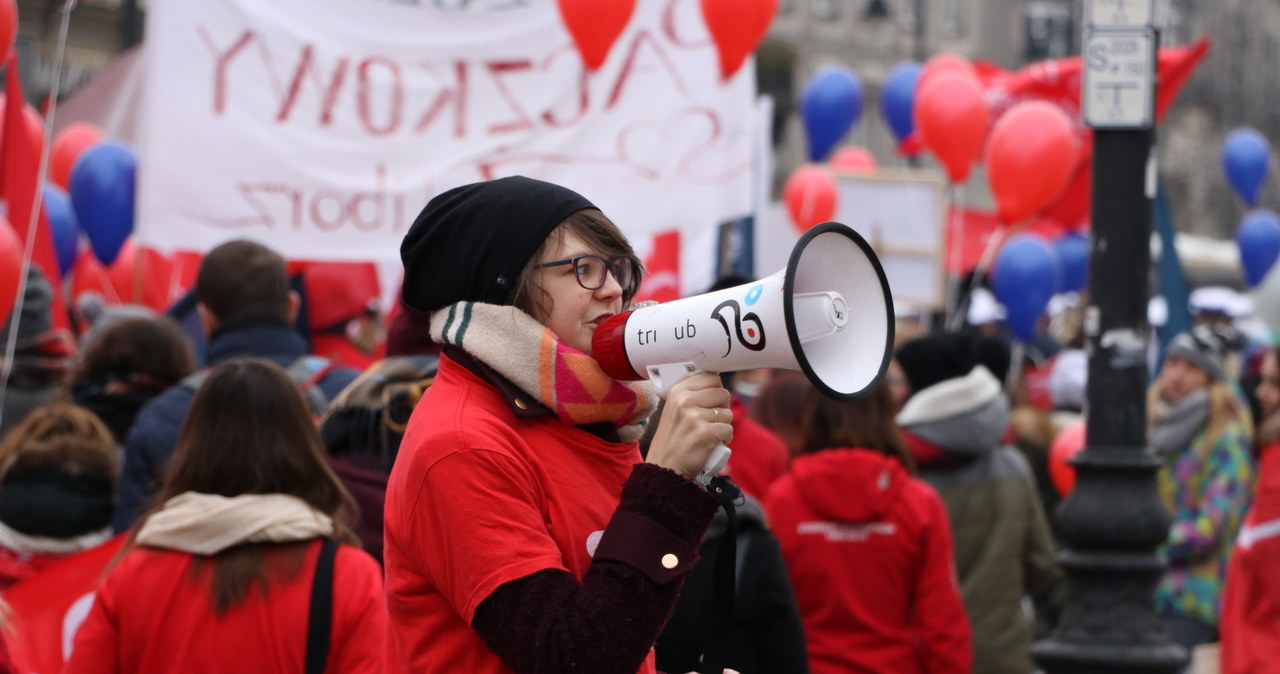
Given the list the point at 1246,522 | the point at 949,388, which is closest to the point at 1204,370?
the point at 1246,522

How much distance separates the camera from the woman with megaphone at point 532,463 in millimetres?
2121

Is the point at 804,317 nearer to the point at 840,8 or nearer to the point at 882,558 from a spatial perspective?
the point at 882,558

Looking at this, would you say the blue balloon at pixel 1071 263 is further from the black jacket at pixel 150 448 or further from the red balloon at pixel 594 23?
the black jacket at pixel 150 448

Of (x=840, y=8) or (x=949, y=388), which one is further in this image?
(x=840, y=8)

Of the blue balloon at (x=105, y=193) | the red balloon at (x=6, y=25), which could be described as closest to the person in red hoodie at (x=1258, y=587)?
the red balloon at (x=6, y=25)

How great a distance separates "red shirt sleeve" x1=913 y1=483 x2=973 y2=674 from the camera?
15.3 feet

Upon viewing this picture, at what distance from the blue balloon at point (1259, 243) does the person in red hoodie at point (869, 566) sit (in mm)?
12865

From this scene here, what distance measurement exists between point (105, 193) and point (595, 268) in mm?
7603

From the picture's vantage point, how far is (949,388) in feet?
18.7

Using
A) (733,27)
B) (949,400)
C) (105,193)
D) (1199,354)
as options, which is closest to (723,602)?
(949,400)

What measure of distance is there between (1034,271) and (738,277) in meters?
8.84

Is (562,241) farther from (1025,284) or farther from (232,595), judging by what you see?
(1025,284)

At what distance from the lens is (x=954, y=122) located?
36.7 feet

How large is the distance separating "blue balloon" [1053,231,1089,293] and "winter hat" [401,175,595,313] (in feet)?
44.0
